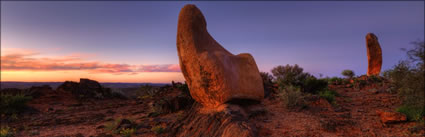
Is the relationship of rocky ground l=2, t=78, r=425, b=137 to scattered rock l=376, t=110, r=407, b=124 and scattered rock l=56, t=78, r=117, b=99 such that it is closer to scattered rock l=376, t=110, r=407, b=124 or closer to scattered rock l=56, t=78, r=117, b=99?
scattered rock l=376, t=110, r=407, b=124

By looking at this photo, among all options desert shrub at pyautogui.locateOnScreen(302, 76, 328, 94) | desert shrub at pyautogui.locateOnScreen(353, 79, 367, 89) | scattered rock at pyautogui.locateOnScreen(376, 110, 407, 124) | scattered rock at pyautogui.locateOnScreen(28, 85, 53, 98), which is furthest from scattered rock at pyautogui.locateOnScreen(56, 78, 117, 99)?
scattered rock at pyautogui.locateOnScreen(376, 110, 407, 124)

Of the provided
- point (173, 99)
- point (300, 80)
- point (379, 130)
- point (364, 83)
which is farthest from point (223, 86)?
point (364, 83)

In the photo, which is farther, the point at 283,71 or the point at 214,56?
the point at 283,71

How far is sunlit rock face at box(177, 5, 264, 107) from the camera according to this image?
4.88 meters

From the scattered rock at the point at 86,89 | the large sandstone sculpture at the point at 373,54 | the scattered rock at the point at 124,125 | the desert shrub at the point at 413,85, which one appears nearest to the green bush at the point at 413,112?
the desert shrub at the point at 413,85

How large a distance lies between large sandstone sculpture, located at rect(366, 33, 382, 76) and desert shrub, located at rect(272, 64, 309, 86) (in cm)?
1093

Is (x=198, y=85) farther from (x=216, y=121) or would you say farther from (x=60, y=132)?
(x=60, y=132)

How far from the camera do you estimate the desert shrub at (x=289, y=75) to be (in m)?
11.3

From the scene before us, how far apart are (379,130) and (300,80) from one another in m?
6.05

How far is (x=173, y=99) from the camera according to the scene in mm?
9070

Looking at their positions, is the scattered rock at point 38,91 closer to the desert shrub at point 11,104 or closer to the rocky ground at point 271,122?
the desert shrub at point 11,104

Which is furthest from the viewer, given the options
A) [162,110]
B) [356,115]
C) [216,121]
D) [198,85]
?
[162,110]

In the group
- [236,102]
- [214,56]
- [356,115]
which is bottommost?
[356,115]

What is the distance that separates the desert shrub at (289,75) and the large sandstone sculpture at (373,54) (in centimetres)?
1093
